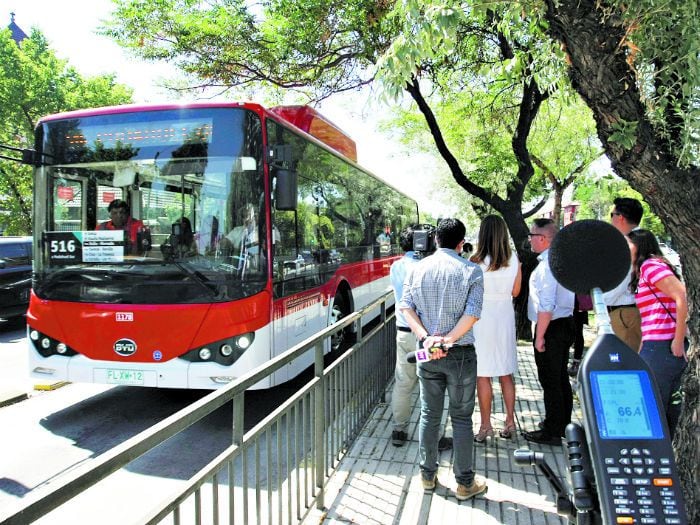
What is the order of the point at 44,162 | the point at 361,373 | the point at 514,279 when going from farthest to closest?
the point at 44,162 < the point at 361,373 < the point at 514,279

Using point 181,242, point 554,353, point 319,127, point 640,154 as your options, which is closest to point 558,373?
point 554,353

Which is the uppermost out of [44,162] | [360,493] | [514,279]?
[44,162]

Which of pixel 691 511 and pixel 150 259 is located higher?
pixel 150 259

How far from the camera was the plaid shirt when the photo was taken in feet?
11.0

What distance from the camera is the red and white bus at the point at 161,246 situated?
16.5 ft

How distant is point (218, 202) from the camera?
5.10 metres

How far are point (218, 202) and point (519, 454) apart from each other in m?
4.08

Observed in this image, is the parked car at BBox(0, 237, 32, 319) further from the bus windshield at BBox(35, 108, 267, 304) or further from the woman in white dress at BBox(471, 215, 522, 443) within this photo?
the woman in white dress at BBox(471, 215, 522, 443)

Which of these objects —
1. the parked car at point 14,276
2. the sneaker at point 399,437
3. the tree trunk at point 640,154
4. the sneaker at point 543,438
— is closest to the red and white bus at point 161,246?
the sneaker at point 399,437

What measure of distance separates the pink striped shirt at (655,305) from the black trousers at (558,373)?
0.84m

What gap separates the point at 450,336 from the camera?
10.9 feet

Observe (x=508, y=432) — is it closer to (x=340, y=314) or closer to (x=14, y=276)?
(x=340, y=314)

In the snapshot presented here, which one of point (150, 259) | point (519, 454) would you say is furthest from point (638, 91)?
point (150, 259)

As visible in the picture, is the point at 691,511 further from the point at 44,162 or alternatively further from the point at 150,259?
the point at 44,162
